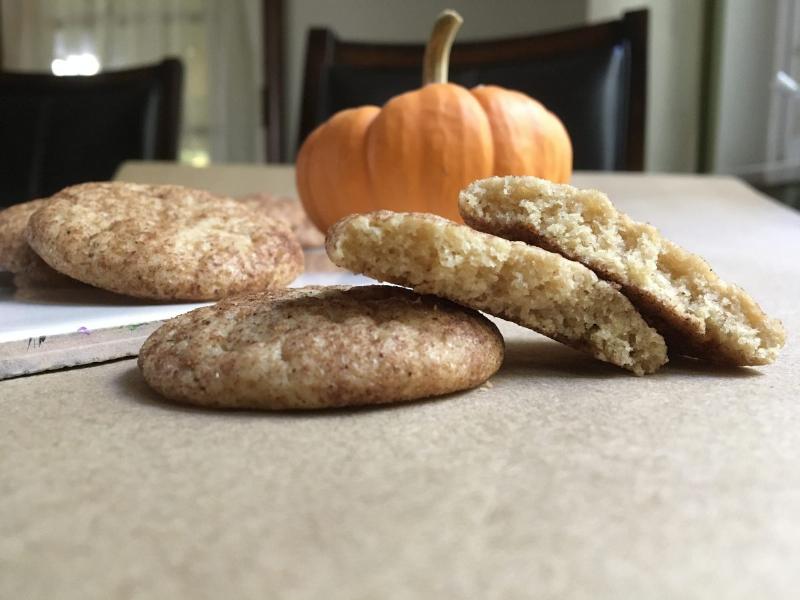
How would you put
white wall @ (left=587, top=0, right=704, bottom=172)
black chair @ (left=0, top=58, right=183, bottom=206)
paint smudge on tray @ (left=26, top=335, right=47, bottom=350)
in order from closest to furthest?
paint smudge on tray @ (left=26, top=335, right=47, bottom=350), black chair @ (left=0, top=58, right=183, bottom=206), white wall @ (left=587, top=0, right=704, bottom=172)

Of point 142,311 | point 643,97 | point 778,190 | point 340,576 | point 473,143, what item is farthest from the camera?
point 778,190

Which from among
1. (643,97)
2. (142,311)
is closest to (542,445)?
(142,311)

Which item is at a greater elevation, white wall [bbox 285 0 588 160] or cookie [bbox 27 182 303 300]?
white wall [bbox 285 0 588 160]

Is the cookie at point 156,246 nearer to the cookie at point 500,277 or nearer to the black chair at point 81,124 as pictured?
the cookie at point 500,277

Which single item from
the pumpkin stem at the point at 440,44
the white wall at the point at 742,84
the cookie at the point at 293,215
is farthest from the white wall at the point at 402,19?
the pumpkin stem at the point at 440,44

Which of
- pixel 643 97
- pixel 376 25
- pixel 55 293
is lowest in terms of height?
pixel 55 293

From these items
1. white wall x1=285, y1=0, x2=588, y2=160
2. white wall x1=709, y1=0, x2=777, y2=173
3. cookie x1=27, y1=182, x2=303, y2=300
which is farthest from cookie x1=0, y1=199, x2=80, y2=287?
white wall x1=285, y1=0, x2=588, y2=160

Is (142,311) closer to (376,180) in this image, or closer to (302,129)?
(376,180)

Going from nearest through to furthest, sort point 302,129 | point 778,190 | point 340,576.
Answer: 1. point 340,576
2. point 302,129
3. point 778,190

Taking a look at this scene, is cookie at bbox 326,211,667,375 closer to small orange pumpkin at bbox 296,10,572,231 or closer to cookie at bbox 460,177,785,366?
cookie at bbox 460,177,785,366
